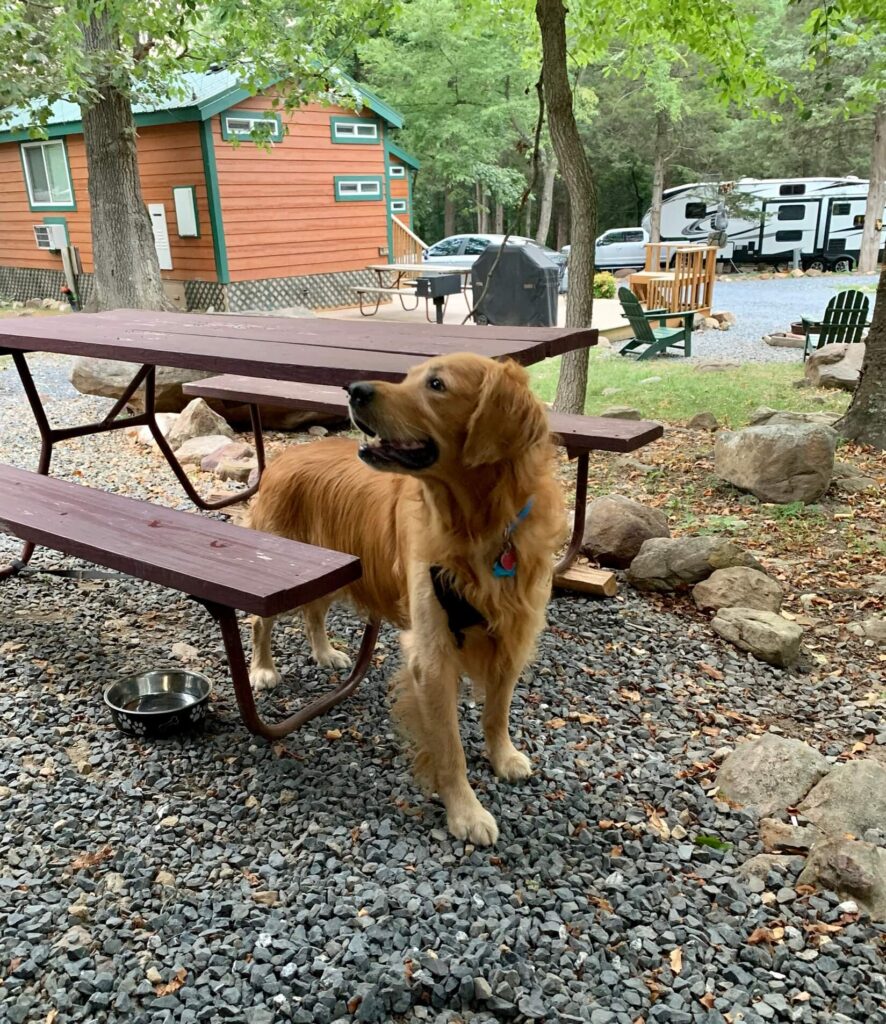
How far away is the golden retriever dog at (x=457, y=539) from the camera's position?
2238 mm

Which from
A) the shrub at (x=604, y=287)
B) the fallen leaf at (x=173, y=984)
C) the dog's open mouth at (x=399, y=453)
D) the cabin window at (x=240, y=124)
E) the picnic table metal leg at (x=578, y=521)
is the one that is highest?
the cabin window at (x=240, y=124)

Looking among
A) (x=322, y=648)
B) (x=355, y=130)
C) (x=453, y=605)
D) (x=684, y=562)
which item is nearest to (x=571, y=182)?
(x=684, y=562)

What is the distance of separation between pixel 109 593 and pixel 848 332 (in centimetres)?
1104

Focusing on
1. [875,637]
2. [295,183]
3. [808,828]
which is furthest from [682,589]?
[295,183]

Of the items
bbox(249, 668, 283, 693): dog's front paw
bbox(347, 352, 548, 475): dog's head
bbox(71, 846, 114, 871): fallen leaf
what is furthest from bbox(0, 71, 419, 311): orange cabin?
bbox(71, 846, 114, 871): fallen leaf

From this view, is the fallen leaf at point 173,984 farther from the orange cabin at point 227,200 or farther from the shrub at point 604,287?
the shrub at point 604,287

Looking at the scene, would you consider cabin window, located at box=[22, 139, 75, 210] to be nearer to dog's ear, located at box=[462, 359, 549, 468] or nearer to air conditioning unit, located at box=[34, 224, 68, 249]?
air conditioning unit, located at box=[34, 224, 68, 249]

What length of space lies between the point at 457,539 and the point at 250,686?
97cm

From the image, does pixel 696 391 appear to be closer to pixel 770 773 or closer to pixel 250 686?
pixel 770 773

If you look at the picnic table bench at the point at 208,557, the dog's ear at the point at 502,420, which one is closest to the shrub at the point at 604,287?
the picnic table bench at the point at 208,557

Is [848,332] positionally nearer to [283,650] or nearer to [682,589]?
[682,589]

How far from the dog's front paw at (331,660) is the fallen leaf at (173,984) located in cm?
160

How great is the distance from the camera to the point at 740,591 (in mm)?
3816

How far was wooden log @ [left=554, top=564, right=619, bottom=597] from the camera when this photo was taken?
157 inches
